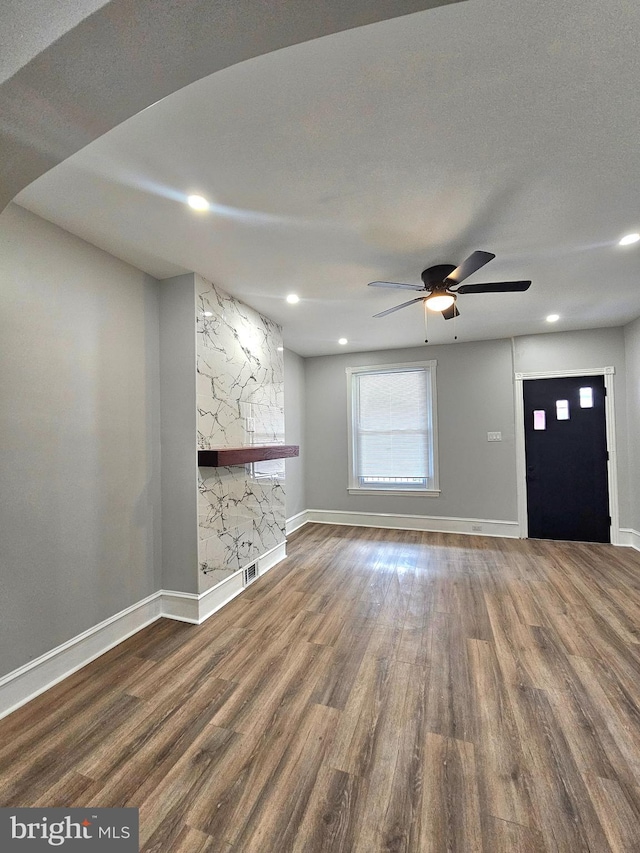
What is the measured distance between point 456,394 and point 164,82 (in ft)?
16.3

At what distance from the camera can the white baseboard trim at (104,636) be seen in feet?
6.30

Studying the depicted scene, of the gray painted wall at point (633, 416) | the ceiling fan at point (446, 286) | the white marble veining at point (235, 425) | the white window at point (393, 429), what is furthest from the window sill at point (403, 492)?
the ceiling fan at point (446, 286)

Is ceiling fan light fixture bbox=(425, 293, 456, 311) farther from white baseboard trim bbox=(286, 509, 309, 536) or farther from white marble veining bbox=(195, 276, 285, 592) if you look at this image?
white baseboard trim bbox=(286, 509, 309, 536)

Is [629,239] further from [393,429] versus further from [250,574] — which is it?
[250,574]

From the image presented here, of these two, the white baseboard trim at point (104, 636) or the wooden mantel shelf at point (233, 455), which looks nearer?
the white baseboard trim at point (104, 636)

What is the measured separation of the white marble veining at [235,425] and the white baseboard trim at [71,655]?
484 mm

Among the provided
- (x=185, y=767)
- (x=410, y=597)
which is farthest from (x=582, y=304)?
(x=185, y=767)

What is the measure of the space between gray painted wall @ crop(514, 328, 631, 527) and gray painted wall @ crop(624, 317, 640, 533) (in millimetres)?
51

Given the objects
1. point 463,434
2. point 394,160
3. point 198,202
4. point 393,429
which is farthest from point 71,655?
point 463,434

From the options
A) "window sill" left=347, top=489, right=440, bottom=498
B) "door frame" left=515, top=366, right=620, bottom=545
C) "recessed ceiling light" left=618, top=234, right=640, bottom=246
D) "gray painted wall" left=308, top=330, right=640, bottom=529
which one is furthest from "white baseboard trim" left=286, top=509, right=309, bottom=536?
"recessed ceiling light" left=618, top=234, right=640, bottom=246

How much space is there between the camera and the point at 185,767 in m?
1.54

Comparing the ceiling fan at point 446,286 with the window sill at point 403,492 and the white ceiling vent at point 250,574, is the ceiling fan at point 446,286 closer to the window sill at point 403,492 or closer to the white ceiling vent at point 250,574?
the white ceiling vent at point 250,574

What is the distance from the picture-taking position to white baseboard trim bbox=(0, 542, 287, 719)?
1.92 m

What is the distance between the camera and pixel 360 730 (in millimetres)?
1729
